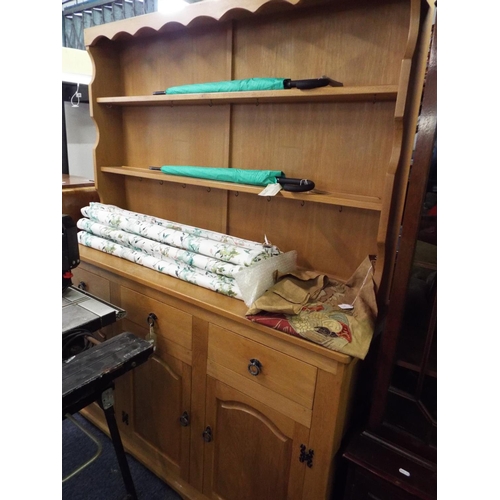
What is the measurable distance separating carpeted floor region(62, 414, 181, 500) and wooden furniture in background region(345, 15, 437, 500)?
3.09 ft

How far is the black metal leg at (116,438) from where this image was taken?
124 cm

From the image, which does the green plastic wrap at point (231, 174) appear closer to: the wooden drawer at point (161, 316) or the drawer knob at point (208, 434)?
the wooden drawer at point (161, 316)

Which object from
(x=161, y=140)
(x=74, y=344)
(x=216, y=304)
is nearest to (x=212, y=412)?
(x=216, y=304)

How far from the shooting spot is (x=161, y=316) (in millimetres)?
1390

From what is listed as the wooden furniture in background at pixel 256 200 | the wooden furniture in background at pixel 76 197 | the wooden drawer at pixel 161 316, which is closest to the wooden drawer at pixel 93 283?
the wooden furniture in background at pixel 256 200

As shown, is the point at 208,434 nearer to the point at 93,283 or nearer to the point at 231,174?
the point at 93,283

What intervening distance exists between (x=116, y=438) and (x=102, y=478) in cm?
51

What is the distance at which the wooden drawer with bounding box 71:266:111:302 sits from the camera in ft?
5.16

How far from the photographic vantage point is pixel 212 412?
1.33 metres

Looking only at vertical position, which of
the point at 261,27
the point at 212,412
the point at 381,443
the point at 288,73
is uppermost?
the point at 261,27

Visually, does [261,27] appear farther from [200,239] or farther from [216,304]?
[216,304]

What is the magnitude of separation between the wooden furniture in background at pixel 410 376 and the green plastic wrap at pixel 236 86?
0.57m

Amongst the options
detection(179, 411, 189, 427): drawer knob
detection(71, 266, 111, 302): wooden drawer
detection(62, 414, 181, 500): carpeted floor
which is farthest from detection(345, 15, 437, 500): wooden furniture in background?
detection(71, 266, 111, 302): wooden drawer

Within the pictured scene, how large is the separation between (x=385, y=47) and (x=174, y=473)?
185 centimetres
